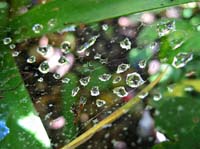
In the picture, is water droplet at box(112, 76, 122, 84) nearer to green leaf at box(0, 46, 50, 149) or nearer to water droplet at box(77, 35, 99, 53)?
water droplet at box(77, 35, 99, 53)

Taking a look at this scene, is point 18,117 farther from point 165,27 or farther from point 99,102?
point 165,27

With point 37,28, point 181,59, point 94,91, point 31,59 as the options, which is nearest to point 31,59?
point 31,59

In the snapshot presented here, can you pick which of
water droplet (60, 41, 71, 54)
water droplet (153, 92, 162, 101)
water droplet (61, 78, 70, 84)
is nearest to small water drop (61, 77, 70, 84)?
water droplet (61, 78, 70, 84)

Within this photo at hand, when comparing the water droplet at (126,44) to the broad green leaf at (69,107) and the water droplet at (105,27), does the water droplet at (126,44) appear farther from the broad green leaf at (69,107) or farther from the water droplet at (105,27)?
the broad green leaf at (69,107)

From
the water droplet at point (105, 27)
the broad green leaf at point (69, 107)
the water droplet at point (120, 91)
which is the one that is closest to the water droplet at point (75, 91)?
the broad green leaf at point (69, 107)

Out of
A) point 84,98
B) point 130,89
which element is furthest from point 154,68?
point 84,98
